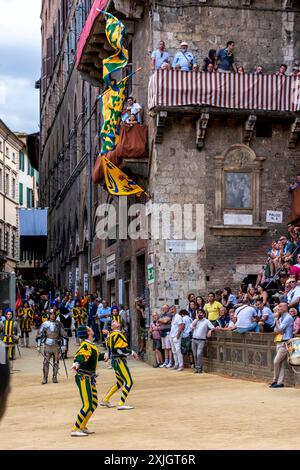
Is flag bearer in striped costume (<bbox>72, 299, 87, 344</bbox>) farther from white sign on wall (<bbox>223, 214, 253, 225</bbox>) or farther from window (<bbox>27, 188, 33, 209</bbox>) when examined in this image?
window (<bbox>27, 188, 33, 209</bbox>)

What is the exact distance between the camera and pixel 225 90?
87.7 feet

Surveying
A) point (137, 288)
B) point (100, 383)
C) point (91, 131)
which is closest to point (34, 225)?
point (91, 131)

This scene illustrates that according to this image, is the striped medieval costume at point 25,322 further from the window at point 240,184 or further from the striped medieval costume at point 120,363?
the striped medieval costume at point 120,363

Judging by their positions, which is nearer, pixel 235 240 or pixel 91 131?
pixel 235 240

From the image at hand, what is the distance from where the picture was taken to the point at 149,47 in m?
28.3

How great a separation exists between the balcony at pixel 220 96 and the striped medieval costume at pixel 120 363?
36.6 feet

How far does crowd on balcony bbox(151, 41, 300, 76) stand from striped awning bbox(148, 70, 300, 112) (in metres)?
0.23

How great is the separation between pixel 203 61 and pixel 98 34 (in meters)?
7.39

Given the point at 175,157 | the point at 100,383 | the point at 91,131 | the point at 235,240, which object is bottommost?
the point at 100,383

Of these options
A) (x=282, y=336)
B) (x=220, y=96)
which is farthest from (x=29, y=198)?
(x=282, y=336)

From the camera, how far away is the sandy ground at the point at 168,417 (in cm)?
1198

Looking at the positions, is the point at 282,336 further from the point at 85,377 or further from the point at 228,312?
the point at 85,377
